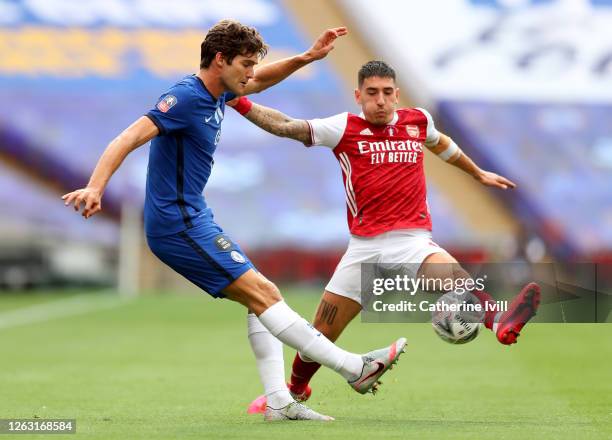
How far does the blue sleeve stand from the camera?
24.2ft

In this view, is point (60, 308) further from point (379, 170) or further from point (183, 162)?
point (183, 162)

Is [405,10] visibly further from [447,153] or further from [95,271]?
[447,153]

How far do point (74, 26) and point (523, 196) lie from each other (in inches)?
501

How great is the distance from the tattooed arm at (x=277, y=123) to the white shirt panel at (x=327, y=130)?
0.14 ft

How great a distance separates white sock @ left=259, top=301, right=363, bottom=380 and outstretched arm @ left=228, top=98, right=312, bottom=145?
1533mm

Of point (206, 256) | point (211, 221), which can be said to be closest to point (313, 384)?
point (211, 221)

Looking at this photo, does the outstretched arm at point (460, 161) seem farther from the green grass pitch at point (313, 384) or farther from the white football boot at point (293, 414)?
the white football boot at point (293, 414)

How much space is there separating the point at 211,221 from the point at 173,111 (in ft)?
2.56

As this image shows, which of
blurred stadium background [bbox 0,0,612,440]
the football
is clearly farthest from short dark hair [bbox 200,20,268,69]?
blurred stadium background [bbox 0,0,612,440]

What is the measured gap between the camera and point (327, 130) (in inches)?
344

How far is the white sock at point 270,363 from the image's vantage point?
7797 millimetres

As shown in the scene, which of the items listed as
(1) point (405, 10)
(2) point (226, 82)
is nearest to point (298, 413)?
(2) point (226, 82)

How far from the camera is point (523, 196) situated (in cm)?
3209

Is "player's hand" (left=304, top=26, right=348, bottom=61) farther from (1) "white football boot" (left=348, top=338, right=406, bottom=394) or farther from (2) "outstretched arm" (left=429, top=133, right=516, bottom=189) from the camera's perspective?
(1) "white football boot" (left=348, top=338, right=406, bottom=394)
